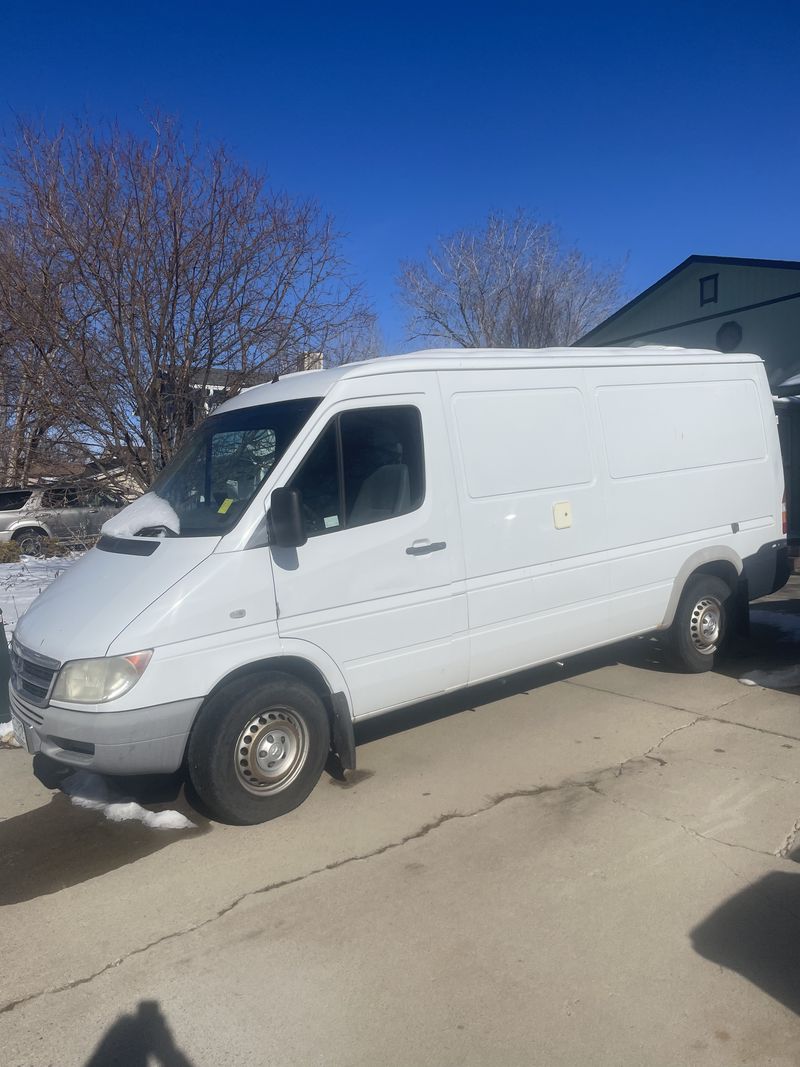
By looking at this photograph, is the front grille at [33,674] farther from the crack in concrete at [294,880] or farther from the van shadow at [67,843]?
the crack in concrete at [294,880]

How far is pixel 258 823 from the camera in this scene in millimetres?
4555

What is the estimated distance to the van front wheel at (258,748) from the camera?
4312 millimetres

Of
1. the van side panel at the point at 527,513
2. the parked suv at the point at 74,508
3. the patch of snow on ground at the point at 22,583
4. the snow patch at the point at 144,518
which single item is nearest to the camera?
the snow patch at the point at 144,518

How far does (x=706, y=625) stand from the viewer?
22.7 feet

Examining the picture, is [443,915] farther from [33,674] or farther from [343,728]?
[33,674]

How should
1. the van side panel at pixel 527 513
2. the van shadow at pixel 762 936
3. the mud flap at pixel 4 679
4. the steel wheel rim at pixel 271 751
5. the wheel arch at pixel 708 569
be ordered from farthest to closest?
the wheel arch at pixel 708 569
the mud flap at pixel 4 679
the van side panel at pixel 527 513
the steel wheel rim at pixel 271 751
the van shadow at pixel 762 936

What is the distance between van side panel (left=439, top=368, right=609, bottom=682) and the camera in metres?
5.27

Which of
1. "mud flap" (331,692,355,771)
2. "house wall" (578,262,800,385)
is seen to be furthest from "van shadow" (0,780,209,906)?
"house wall" (578,262,800,385)

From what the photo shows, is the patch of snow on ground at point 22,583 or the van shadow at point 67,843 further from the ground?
the patch of snow on ground at point 22,583

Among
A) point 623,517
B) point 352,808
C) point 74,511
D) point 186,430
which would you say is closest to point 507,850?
point 352,808

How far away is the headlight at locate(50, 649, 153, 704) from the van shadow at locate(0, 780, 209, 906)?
892 millimetres

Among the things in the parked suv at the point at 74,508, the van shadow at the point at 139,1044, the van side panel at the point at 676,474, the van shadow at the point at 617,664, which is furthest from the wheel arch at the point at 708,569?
the parked suv at the point at 74,508

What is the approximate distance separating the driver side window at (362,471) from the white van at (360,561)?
0.01 m

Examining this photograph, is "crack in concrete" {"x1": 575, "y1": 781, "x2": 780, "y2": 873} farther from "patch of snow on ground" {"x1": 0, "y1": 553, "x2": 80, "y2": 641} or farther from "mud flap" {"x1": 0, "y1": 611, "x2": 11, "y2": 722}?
"mud flap" {"x1": 0, "y1": 611, "x2": 11, "y2": 722}
